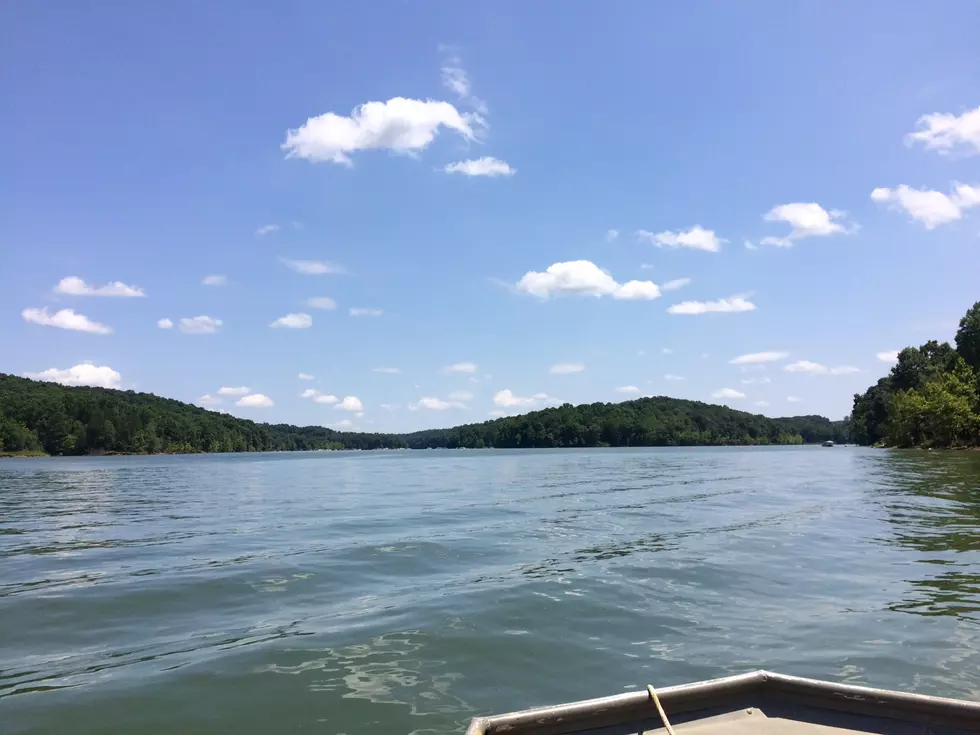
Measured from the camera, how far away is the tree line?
3371 inches

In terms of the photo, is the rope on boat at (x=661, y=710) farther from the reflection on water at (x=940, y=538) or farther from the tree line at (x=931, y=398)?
the tree line at (x=931, y=398)

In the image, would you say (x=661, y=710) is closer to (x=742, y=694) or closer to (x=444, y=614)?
(x=742, y=694)

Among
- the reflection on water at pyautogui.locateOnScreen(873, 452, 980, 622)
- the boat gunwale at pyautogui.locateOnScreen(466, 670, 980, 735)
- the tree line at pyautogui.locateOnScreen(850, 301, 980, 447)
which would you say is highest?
the tree line at pyautogui.locateOnScreen(850, 301, 980, 447)

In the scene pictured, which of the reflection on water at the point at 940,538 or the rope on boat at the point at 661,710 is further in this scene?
the reflection on water at the point at 940,538

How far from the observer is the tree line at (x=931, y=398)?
3371 inches

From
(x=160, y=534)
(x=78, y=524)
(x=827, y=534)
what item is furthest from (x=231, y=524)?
(x=827, y=534)

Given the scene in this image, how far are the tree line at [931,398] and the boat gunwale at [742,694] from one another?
97339mm

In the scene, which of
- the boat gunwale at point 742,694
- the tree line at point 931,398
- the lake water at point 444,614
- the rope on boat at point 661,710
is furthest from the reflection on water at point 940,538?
the tree line at point 931,398

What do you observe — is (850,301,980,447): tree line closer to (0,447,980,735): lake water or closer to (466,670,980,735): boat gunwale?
(0,447,980,735): lake water

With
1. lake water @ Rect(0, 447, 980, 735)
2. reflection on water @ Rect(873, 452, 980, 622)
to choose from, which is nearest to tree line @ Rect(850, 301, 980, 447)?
reflection on water @ Rect(873, 452, 980, 622)

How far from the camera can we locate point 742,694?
5641 millimetres

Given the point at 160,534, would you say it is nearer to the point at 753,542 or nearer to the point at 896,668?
the point at 753,542

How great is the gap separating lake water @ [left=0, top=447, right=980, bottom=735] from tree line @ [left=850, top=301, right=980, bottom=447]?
254 feet

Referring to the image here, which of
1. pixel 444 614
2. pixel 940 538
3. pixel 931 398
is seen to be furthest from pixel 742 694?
pixel 931 398
